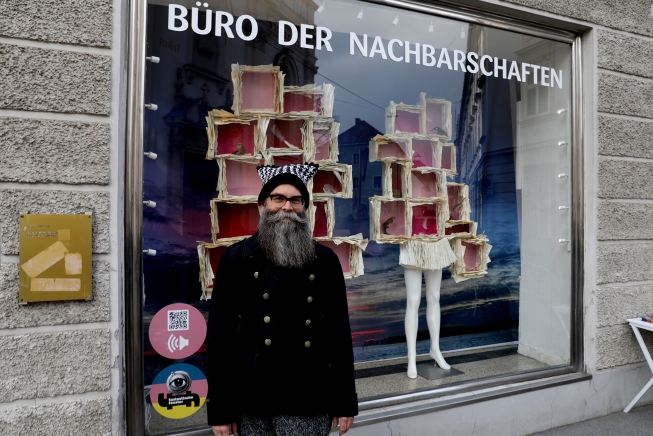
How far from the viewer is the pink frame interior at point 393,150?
13.4 feet

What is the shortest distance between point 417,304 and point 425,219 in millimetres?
728

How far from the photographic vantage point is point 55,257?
2.73 meters

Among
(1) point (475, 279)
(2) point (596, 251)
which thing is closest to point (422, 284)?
(1) point (475, 279)

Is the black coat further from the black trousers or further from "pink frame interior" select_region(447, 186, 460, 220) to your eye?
"pink frame interior" select_region(447, 186, 460, 220)

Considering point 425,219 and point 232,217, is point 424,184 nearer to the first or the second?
point 425,219

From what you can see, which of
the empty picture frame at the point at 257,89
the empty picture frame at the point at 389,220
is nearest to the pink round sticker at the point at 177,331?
the empty picture frame at the point at 257,89

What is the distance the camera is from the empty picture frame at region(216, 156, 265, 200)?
3.48 meters

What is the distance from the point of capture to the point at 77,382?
109 inches

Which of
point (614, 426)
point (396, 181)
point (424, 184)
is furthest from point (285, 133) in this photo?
point (614, 426)

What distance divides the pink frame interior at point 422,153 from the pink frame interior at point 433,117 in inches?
4.0

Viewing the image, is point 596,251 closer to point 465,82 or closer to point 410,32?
point 465,82

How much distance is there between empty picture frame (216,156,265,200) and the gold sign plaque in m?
0.96

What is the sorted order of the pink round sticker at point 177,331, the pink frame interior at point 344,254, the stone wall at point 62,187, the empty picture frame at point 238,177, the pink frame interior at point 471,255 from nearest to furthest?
the stone wall at point 62,187, the pink round sticker at point 177,331, the empty picture frame at point 238,177, the pink frame interior at point 344,254, the pink frame interior at point 471,255

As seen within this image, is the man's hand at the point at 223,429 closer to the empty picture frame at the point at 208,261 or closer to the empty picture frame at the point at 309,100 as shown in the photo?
the empty picture frame at the point at 208,261
